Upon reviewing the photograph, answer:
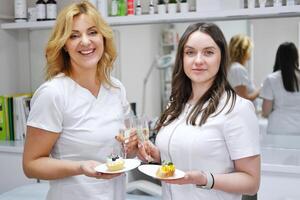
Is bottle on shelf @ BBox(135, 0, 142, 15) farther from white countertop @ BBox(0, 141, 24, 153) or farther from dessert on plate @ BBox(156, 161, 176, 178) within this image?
dessert on plate @ BBox(156, 161, 176, 178)

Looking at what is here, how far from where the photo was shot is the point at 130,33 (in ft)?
9.78

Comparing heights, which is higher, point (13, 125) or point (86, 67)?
→ point (86, 67)

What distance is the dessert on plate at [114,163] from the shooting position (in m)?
1.42

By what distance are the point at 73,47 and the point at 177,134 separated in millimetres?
527

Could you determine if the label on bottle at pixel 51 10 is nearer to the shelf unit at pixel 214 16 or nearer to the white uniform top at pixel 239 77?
the shelf unit at pixel 214 16

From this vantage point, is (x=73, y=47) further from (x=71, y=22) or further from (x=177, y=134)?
(x=177, y=134)

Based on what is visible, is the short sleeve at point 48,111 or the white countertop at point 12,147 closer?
the short sleeve at point 48,111

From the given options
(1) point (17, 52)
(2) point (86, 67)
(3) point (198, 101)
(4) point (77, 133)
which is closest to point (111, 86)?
(2) point (86, 67)

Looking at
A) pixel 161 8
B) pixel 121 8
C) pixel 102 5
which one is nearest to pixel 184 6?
pixel 161 8

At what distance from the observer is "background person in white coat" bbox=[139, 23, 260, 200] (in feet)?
4.53

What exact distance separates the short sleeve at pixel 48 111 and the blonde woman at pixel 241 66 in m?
1.41

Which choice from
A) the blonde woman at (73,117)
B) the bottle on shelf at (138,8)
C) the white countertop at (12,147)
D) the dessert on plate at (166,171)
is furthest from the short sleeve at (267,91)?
the white countertop at (12,147)

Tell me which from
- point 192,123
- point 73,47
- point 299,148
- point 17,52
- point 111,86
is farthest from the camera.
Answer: point 17,52

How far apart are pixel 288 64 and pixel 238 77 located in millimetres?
325
